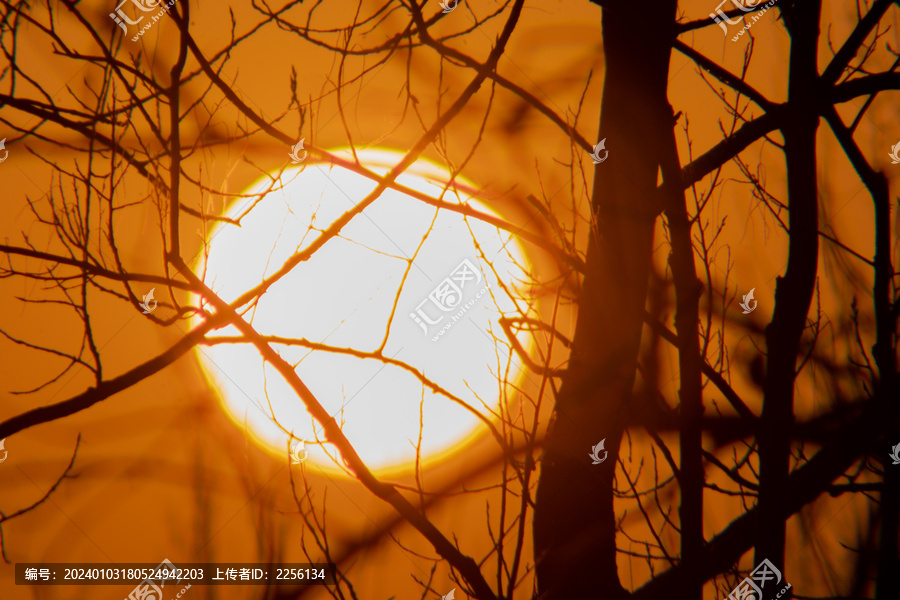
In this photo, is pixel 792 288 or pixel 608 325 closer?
pixel 792 288

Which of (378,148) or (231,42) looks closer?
(231,42)

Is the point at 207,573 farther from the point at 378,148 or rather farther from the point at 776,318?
the point at 776,318

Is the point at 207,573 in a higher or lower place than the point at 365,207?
lower

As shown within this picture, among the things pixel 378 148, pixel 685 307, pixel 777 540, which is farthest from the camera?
pixel 378 148

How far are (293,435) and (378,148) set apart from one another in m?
1.71

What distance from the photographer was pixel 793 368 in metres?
2.38

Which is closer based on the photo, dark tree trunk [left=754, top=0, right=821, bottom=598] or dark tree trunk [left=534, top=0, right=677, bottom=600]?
dark tree trunk [left=754, top=0, right=821, bottom=598]

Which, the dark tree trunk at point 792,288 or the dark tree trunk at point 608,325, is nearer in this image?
the dark tree trunk at point 792,288

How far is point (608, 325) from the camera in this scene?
8.38 feet

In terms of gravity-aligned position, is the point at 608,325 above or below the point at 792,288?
above

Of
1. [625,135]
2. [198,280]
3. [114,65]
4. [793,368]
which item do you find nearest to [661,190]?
[625,135]

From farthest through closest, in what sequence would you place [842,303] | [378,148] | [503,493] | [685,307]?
1. [842,303]
2. [378,148]
3. [685,307]
4. [503,493]

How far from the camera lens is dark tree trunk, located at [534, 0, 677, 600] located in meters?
2.47

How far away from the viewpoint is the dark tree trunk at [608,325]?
247cm
